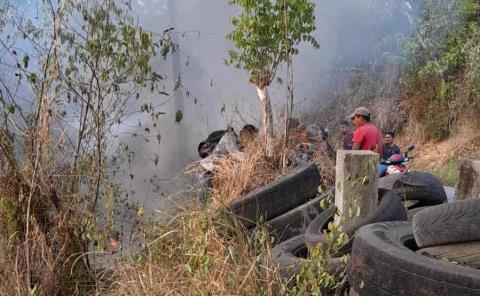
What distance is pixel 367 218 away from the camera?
152 inches

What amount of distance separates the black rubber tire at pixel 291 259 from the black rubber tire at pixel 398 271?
11.3 inches

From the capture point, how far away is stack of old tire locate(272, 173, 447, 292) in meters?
3.66

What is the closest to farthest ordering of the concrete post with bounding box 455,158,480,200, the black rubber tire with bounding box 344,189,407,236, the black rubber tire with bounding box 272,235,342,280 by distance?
the black rubber tire with bounding box 272,235,342,280 < the black rubber tire with bounding box 344,189,407,236 < the concrete post with bounding box 455,158,480,200

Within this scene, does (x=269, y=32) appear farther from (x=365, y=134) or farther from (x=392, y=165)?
(x=392, y=165)

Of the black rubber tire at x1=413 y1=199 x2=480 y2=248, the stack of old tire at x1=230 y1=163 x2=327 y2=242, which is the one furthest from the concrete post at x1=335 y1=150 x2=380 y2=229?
the stack of old tire at x1=230 y1=163 x2=327 y2=242

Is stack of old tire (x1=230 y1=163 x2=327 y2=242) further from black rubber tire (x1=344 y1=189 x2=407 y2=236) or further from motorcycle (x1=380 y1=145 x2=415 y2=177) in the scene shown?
motorcycle (x1=380 y1=145 x2=415 y2=177)

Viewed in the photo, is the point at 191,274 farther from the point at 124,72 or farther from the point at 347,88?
the point at 347,88

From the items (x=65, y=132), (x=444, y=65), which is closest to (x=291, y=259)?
(x=65, y=132)

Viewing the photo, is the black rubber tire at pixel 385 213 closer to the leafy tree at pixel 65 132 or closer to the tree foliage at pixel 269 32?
the leafy tree at pixel 65 132

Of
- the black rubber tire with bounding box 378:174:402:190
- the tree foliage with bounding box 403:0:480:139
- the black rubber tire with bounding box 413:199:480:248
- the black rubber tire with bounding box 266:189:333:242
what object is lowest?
the black rubber tire with bounding box 266:189:333:242

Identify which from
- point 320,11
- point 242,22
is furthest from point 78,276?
point 320,11

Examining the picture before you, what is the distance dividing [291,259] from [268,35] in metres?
2.95

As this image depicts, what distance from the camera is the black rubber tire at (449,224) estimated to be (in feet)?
9.56

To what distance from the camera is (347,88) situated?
13141 mm
